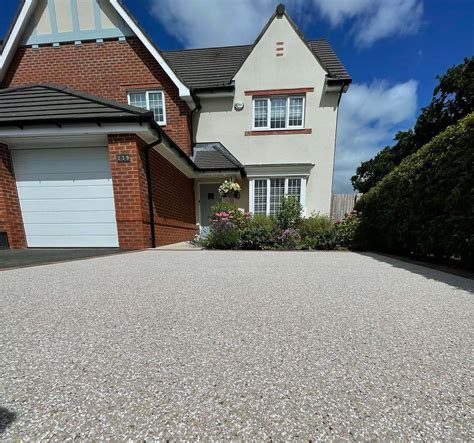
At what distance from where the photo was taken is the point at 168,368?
1094 mm

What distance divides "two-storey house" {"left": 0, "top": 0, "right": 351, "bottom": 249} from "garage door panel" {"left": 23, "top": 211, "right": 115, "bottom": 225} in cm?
2

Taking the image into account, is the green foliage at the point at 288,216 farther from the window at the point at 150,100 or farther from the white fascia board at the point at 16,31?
the white fascia board at the point at 16,31

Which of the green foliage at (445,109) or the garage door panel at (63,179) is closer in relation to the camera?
the garage door panel at (63,179)

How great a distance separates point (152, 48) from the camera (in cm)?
710

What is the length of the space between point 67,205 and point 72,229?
589mm

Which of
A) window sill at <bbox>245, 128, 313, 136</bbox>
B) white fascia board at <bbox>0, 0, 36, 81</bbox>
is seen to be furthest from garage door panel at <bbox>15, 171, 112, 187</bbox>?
window sill at <bbox>245, 128, 313, 136</bbox>

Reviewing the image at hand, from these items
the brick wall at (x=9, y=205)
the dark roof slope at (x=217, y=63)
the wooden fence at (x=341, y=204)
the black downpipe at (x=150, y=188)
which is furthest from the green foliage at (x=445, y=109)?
the brick wall at (x=9, y=205)

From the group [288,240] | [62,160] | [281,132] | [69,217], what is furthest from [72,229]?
[281,132]

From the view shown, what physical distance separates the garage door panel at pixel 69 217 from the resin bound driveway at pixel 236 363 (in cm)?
A: 324

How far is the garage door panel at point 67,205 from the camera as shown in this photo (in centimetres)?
533

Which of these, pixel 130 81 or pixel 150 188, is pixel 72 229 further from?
pixel 130 81

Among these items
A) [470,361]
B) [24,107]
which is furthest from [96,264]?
[24,107]

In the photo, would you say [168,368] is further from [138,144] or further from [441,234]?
[138,144]

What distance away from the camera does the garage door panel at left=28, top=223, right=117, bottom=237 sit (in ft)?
17.7
